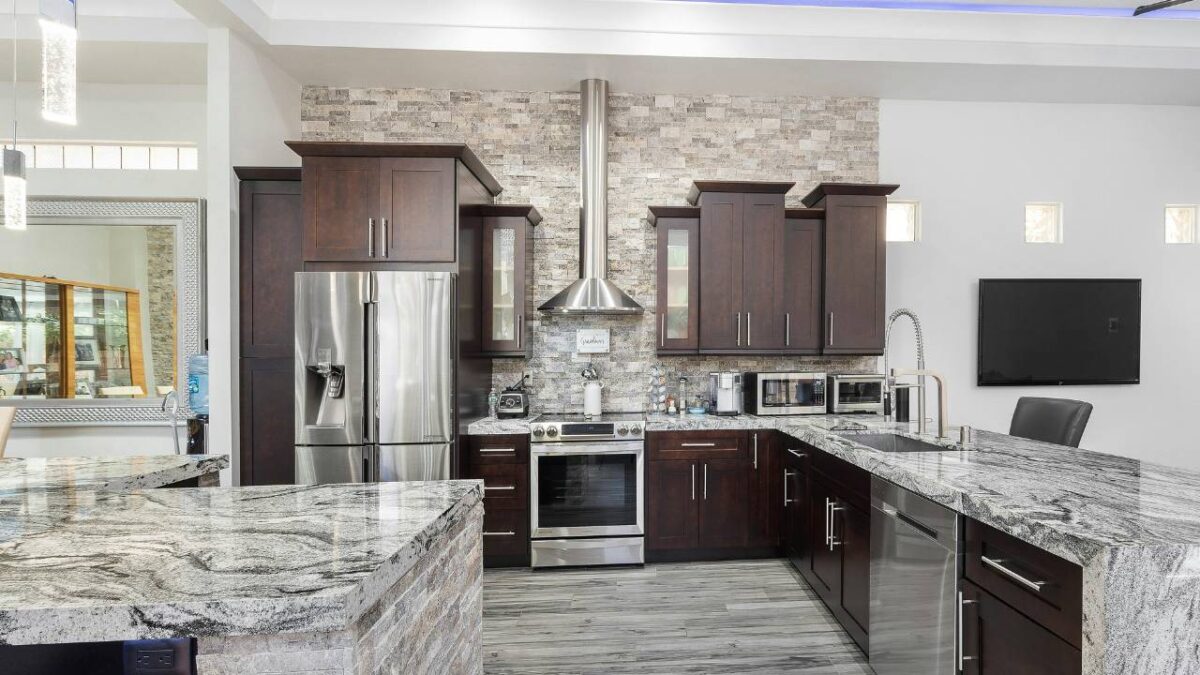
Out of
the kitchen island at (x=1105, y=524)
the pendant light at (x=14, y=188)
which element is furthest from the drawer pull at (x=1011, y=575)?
the pendant light at (x=14, y=188)

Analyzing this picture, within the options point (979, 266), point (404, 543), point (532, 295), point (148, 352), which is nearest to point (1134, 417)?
point (979, 266)

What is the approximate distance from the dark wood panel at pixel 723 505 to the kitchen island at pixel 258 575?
2.32 meters

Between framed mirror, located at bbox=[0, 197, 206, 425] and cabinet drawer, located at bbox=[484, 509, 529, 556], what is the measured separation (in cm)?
248

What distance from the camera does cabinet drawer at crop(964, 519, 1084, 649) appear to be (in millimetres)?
1429

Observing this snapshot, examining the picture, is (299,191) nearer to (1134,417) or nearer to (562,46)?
(562,46)

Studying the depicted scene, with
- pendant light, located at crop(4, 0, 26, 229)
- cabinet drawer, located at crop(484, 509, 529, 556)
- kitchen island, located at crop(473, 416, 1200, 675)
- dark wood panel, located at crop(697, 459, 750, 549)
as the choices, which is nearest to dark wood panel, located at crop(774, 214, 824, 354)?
dark wood panel, located at crop(697, 459, 750, 549)

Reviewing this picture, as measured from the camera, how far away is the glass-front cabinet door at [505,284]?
13.0 feet

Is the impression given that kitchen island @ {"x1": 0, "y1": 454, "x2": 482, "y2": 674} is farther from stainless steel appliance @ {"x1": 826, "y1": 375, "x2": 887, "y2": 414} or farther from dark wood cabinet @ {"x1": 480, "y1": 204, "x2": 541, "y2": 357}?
stainless steel appliance @ {"x1": 826, "y1": 375, "x2": 887, "y2": 414}

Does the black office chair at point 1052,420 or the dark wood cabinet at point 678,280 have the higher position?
the dark wood cabinet at point 678,280

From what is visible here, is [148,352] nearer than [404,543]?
No

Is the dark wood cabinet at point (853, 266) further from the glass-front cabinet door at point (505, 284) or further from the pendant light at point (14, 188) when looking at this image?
the pendant light at point (14, 188)

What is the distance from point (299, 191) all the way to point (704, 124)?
2949 mm

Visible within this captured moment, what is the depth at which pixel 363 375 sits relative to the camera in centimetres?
319

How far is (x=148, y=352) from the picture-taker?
405cm
